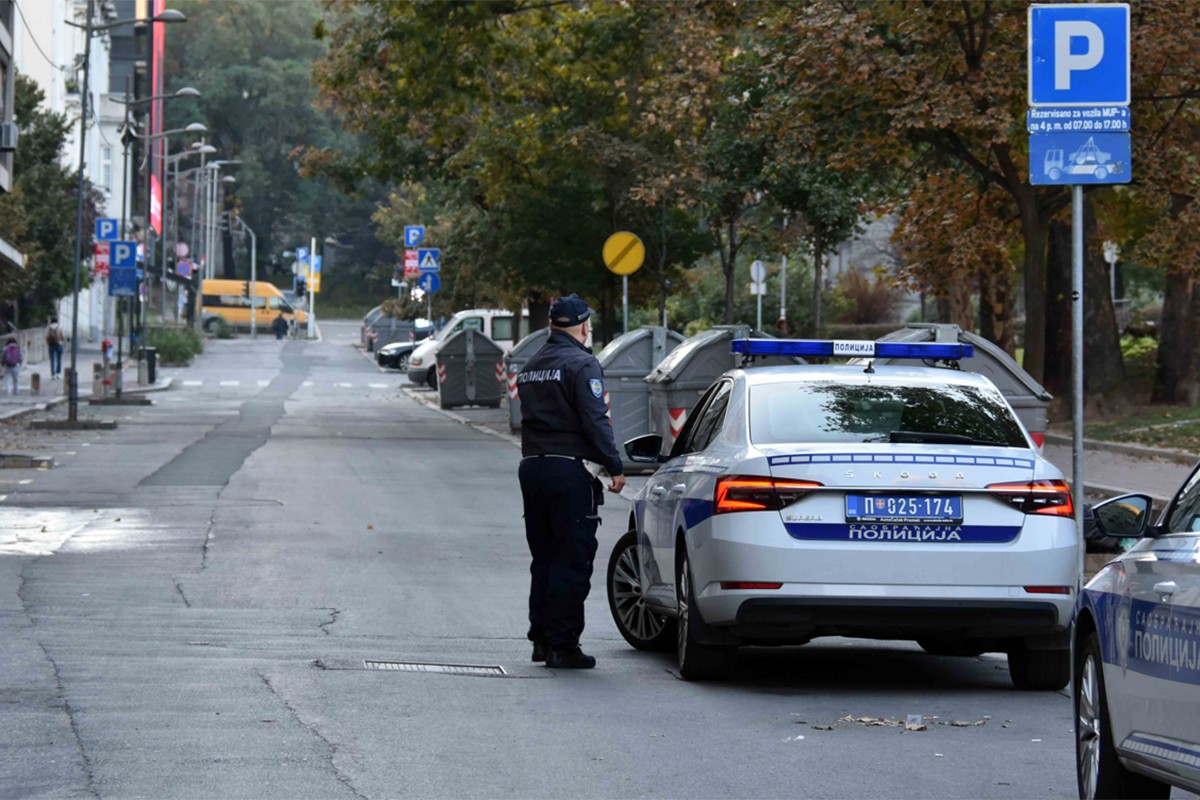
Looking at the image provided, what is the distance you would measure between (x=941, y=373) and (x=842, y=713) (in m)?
1.98

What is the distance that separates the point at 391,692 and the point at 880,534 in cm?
221

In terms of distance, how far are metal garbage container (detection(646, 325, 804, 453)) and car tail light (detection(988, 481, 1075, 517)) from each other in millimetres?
13382

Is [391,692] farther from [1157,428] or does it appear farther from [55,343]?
[55,343]

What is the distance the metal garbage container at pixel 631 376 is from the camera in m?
25.9

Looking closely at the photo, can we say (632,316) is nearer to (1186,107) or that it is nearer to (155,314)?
(1186,107)

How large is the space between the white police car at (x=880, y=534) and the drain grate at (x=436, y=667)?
100cm

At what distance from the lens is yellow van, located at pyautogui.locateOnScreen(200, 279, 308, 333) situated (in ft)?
360

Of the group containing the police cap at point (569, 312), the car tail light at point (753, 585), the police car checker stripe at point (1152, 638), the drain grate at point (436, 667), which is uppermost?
the police cap at point (569, 312)

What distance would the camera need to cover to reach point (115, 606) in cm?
1161

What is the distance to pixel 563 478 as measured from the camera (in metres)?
9.28

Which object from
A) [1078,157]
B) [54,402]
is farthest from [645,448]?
[54,402]

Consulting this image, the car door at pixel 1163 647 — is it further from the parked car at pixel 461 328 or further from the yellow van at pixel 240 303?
the yellow van at pixel 240 303

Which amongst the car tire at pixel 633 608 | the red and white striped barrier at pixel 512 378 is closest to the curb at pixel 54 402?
the red and white striped barrier at pixel 512 378

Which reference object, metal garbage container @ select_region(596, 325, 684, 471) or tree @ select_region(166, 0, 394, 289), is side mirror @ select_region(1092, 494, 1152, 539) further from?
tree @ select_region(166, 0, 394, 289)
